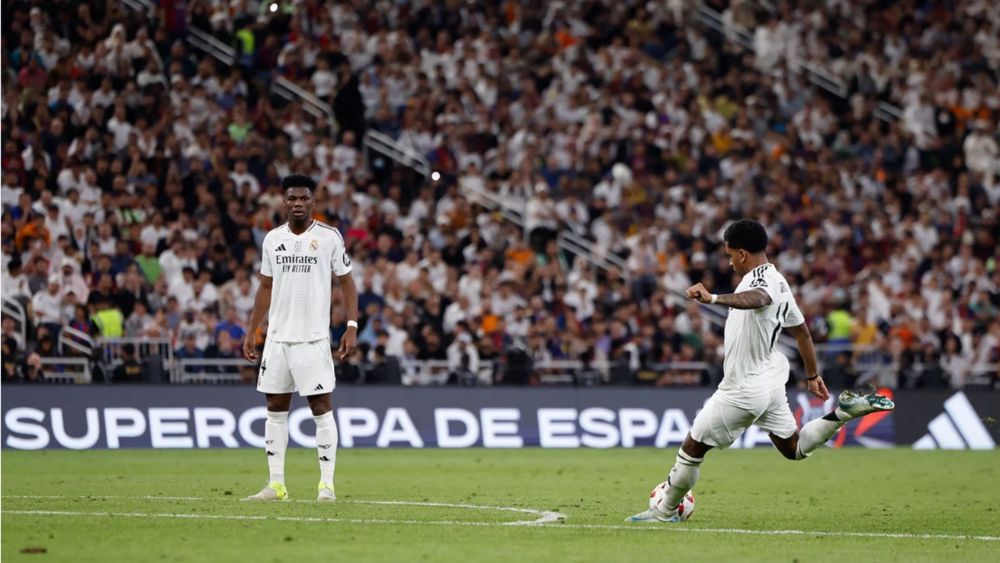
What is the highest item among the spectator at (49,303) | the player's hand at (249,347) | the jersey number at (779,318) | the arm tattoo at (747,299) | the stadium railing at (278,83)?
the stadium railing at (278,83)

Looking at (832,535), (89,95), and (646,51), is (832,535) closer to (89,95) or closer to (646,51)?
(89,95)

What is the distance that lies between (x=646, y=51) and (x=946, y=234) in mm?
7801

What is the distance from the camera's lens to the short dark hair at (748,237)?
12266mm

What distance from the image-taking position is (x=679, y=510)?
41.4 feet

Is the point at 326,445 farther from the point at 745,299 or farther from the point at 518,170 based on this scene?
the point at 518,170

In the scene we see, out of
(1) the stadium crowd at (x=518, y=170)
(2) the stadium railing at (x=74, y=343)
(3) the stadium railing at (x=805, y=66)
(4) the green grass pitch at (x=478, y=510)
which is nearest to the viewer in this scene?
(4) the green grass pitch at (x=478, y=510)

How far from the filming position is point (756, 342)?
12.4 meters

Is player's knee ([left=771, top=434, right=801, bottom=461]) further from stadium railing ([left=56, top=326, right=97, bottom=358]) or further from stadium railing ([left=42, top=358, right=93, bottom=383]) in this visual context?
stadium railing ([left=56, top=326, right=97, bottom=358])

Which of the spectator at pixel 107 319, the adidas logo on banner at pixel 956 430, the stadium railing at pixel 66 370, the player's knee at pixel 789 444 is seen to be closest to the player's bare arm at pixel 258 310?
the player's knee at pixel 789 444

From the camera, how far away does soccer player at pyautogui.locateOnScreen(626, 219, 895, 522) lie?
12.2 metres

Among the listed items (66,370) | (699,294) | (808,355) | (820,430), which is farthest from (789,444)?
(66,370)

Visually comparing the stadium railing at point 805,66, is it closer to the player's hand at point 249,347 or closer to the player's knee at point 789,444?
the player's knee at point 789,444

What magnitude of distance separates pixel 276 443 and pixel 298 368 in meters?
0.70

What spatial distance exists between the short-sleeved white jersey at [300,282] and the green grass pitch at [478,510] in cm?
149
